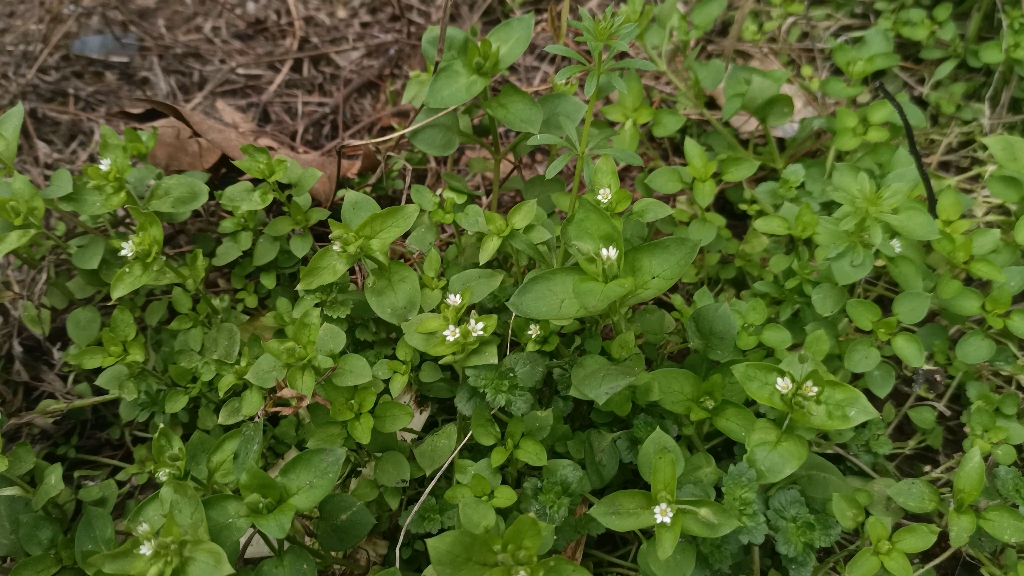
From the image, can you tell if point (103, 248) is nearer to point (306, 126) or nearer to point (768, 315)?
point (306, 126)

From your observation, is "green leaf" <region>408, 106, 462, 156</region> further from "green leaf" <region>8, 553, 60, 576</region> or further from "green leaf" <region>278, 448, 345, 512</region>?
"green leaf" <region>8, 553, 60, 576</region>

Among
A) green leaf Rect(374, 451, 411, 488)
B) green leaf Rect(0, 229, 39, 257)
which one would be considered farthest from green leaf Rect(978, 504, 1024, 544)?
green leaf Rect(0, 229, 39, 257)

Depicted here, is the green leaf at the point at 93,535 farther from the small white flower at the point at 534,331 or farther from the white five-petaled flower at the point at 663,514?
the white five-petaled flower at the point at 663,514

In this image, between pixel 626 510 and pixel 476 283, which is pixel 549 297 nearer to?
→ pixel 476 283

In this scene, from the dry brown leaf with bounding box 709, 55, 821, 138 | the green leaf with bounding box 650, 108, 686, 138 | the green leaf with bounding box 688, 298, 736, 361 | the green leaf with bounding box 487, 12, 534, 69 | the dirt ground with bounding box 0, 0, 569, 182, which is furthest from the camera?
the dirt ground with bounding box 0, 0, 569, 182

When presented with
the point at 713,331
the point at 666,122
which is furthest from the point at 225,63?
the point at 713,331

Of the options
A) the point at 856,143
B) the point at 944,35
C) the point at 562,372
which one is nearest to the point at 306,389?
the point at 562,372
